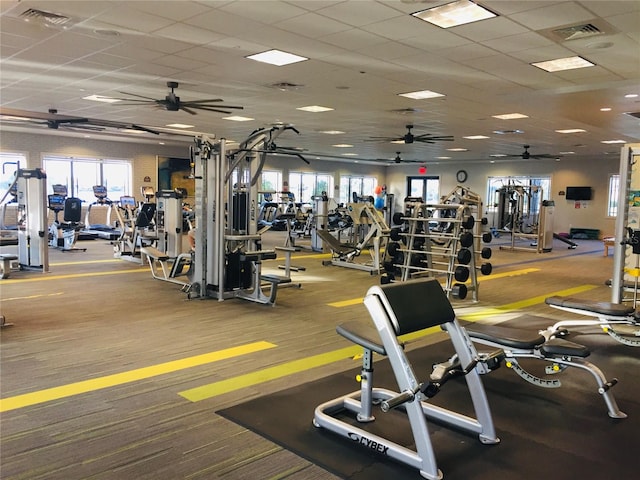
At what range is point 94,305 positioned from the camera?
5535 mm

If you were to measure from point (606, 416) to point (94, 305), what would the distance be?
4845 millimetres

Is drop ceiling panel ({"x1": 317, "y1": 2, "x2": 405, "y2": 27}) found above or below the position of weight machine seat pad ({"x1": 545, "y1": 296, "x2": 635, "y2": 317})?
above

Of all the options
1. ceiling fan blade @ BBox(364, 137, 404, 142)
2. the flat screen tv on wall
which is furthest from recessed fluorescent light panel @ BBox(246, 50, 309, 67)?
the flat screen tv on wall

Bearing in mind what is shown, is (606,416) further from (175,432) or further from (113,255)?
(113,255)

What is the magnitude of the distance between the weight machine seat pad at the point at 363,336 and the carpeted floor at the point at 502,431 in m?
0.53

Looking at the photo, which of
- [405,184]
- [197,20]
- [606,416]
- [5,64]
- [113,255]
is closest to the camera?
[606,416]

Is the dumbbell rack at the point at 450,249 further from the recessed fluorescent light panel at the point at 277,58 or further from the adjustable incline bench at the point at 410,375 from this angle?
the adjustable incline bench at the point at 410,375

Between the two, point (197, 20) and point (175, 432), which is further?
point (197, 20)

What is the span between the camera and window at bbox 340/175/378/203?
848 inches

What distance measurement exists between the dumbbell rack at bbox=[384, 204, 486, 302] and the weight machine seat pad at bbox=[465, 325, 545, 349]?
8.48ft

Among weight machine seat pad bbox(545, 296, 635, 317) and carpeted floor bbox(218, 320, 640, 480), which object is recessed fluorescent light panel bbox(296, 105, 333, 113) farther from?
carpeted floor bbox(218, 320, 640, 480)

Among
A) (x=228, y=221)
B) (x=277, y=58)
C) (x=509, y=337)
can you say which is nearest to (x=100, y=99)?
(x=228, y=221)

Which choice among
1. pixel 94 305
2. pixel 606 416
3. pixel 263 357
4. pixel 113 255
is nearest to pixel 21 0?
pixel 94 305

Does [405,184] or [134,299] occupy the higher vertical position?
[405,184]
